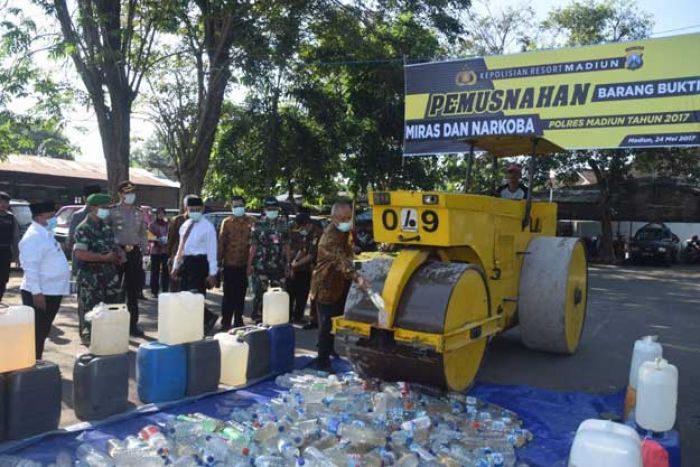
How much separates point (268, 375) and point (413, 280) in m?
1.75

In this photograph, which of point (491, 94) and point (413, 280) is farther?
point (491, 94)

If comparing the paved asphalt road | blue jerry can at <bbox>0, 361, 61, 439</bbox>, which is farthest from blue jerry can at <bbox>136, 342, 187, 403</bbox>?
blue jerry can at <bbox>0, 361, 61, 439</bbox>

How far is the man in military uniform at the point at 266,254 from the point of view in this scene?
7828 millimetres

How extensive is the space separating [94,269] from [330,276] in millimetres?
2521

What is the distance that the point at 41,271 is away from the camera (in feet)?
17.9

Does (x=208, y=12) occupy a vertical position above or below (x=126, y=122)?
above

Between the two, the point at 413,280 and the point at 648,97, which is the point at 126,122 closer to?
the point at 413,280

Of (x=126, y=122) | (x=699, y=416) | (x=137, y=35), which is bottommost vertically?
(x=699, y=416)

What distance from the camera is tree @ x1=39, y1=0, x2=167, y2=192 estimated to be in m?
10.3

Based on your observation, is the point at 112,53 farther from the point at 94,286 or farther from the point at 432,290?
the point at 432,290

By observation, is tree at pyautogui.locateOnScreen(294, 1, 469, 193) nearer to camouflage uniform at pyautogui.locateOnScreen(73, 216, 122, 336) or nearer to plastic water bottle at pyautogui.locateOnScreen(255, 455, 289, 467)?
camouflage uniform at pyautogui.locateOnScreen(73, 216, 122, 336)

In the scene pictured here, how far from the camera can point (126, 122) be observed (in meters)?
11.1

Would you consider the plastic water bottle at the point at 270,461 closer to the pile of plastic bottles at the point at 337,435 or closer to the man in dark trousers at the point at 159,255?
the pile of plastic bottles at the point at 337,435

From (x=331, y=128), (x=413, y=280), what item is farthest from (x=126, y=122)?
(x=413, y=280)
